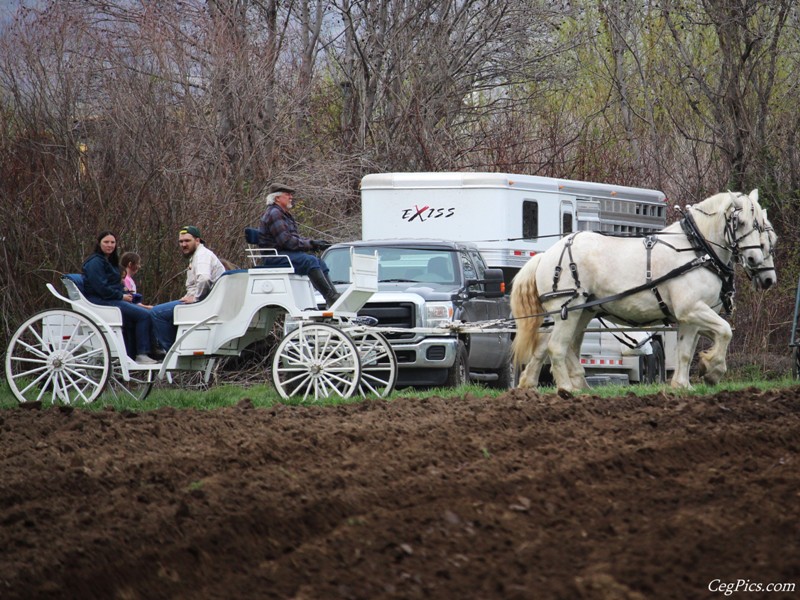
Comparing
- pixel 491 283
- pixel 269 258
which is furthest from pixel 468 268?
pixel 269 258

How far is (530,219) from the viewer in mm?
19859

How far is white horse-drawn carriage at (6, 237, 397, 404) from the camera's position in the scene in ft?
39.9

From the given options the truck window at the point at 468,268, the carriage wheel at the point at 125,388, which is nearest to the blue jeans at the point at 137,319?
the carriage wheel at the point at 125,388

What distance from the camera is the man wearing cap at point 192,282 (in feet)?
41.7

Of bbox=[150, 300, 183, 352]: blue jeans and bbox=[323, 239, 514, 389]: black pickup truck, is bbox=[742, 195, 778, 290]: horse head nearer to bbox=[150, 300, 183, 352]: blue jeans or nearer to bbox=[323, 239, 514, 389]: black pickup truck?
bbox=[323, 239, 514, 389]: black pickup truck

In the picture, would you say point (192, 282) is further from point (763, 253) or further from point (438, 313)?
point (763, 253)

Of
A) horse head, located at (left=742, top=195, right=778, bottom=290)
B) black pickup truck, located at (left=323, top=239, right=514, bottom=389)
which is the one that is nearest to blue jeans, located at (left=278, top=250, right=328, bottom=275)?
black pickup truck, located at (left=323, top=239, right=514, bottom=389)

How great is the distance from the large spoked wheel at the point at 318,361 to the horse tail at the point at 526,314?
225 centimetres

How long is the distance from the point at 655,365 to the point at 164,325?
8954 mm

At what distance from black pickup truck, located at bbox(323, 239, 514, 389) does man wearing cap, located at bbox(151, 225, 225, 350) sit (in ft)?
7.87

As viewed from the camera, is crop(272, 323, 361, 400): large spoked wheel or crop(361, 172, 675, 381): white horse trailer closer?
crop(272, 323, 361, 400): large spoked wheel

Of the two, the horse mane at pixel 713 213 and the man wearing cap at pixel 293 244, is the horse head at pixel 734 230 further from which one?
the man wearing cap at pixel 293 244

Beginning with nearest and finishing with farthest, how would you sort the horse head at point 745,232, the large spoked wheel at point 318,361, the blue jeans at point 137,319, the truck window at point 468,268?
the large spoked wheel at point 318,361, the blue jeans at point 137,319, the horse head at point 745,232, the truck window at point 468,268

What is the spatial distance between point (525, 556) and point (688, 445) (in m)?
2.79
